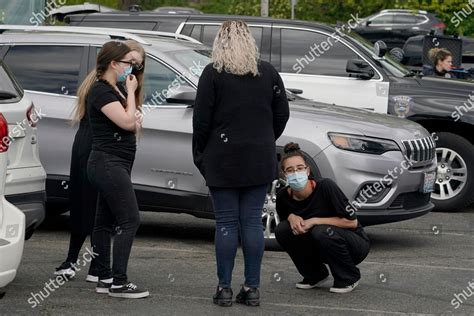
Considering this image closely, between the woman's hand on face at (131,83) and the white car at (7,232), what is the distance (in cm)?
88

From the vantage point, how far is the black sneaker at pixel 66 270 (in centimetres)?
848

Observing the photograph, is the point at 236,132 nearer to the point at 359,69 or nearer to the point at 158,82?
the point at 158,82

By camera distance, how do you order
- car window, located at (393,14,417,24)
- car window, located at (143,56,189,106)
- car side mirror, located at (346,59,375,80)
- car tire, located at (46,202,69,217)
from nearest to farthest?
1. car window, located at (143,56,189,106)
2. car tire, located at (46,202,69,217)
3. car side mirror, located at (346,59,375,80)
4. car window, located at (393,14,417,24)

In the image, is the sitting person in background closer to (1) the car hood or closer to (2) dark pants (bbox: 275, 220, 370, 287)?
(1) the car hood

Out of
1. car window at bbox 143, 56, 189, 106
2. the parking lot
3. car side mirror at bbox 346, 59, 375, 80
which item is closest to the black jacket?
the parking lot

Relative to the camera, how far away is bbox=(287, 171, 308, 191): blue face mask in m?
8.13

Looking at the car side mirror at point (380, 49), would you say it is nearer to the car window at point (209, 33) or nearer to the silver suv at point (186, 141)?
the car window at point (209, 33)

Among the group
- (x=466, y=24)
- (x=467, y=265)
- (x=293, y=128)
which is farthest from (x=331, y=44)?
(x=466, y=24)

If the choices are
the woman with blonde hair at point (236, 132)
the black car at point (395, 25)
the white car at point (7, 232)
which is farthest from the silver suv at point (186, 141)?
the black car at point (395, 25)

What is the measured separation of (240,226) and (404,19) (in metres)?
28.0

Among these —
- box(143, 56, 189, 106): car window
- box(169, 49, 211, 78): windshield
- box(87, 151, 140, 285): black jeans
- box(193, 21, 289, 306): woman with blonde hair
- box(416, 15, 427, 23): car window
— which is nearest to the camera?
box(193, 21, 289, 306): woman with blonde hair

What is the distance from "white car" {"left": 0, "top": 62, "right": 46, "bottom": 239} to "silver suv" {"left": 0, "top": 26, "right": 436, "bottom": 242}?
71.2 inches

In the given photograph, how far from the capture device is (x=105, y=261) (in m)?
8.11

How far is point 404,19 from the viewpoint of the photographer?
35.0 metres
